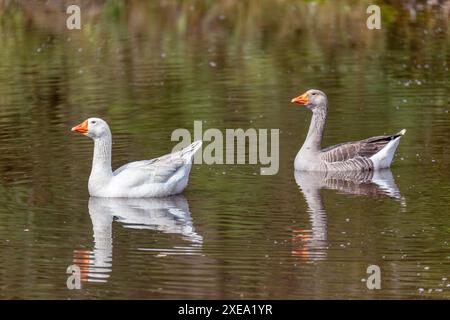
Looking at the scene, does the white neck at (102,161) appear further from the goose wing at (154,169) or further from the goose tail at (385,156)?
the goose tail at (385,156)

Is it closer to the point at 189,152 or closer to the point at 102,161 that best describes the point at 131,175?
the point at 102,161

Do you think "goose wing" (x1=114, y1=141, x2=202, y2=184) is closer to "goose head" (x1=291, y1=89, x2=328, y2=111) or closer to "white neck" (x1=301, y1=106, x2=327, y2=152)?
"white neck" (x1=301, y1=106, x2=327, y2=152)

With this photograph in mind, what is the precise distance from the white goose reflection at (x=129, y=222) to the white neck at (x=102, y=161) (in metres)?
0.27

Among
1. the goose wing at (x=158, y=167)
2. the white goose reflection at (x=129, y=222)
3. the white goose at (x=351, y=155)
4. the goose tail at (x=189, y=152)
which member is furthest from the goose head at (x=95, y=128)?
the white goose at (x=351, y=155)

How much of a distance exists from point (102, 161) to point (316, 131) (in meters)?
3.54

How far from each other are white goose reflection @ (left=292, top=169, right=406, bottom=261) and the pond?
0.03 m

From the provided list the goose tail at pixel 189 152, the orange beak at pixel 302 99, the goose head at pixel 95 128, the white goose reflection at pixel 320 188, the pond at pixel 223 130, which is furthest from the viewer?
the orange beak at pixel 302 99

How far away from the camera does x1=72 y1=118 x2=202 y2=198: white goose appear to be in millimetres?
16297

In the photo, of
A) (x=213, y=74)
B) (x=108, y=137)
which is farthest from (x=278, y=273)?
(x=213, y=74)

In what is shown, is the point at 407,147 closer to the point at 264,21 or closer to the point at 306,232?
the point at 306,232

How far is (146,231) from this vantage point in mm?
14586

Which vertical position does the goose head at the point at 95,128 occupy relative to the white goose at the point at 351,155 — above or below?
above

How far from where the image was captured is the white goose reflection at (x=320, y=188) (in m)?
13.8

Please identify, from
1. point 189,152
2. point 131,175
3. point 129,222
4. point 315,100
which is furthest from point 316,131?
point 129,222
